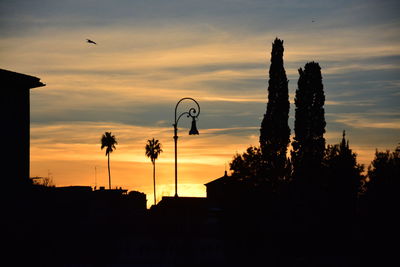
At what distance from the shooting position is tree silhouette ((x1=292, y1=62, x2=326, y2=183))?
70250 mm

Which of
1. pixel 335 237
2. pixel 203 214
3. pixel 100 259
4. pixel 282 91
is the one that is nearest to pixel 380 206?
pixel 335 237

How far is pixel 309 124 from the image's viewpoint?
71.7 meters

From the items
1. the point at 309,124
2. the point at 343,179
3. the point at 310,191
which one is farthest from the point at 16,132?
the point at 343,179

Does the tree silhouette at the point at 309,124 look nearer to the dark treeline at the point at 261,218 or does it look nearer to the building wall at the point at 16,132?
the dark treeline at the point at 261,218

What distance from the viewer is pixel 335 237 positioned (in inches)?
2108

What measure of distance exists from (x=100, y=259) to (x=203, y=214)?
6.59m

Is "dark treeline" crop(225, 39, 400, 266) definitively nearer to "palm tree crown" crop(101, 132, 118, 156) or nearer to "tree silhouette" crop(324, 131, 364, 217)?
"tree silhouette" crop(324, 131, 364, 217)

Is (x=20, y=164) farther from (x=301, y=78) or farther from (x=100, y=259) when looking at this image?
(x=301, y=78)

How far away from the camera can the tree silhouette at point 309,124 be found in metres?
70.2

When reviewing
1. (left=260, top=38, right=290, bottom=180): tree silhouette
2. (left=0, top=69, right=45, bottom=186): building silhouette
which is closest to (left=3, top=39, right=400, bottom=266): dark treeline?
(left=260, top=38, right=290, bottom=180): tree silhouette

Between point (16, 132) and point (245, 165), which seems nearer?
point (16, 132)

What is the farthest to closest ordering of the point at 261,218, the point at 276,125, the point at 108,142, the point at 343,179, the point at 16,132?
the point at 108,142
the point at 343,179
the point at 276,125
the point at 261,218
the point at 16,132

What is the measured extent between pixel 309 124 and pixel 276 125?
399 cm

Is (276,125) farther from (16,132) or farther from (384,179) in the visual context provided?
(16,132)
